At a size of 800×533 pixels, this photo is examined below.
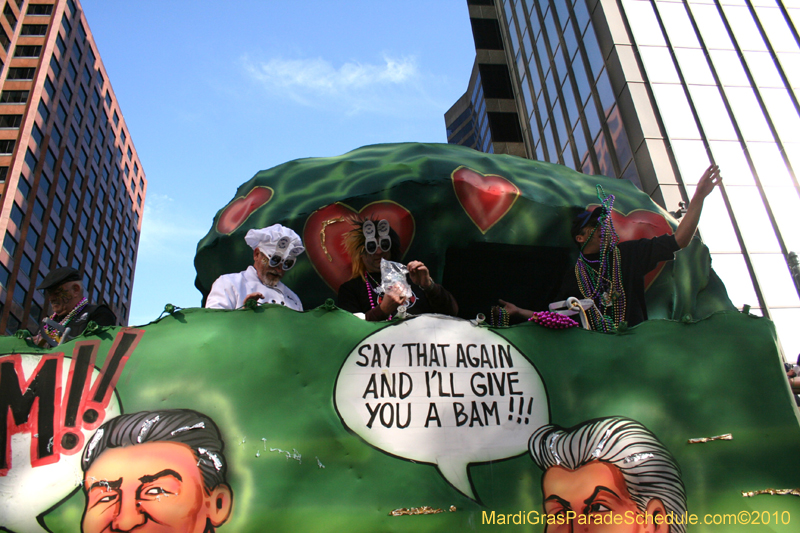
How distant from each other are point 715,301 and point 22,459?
663 centimetres

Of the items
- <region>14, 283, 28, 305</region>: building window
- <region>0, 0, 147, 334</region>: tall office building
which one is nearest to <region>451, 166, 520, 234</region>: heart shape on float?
<region>0, 0, 147, 334</region>: tall office building

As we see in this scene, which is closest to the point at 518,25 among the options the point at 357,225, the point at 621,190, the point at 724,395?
A: the point at 621,190

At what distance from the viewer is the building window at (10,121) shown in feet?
127

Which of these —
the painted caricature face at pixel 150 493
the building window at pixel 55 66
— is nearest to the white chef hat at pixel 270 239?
the painted caricature face at pixel 150 493

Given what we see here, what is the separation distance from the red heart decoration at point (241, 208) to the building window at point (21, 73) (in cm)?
4463

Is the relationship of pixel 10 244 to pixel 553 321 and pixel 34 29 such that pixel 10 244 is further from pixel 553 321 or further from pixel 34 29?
pixel 553 321

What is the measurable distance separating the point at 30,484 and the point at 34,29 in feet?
168

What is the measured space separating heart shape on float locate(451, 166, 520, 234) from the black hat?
11.8ft

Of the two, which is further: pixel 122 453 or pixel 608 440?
pixel 608 440

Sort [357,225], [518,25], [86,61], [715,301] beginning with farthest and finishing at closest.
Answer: [86,61] → [518,25] → [715,301] → [357,225]

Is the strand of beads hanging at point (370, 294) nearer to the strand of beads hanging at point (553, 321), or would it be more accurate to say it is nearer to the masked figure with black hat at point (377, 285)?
the masked figure with black hat at point (377, 285)

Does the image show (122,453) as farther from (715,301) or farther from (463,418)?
(715,301)

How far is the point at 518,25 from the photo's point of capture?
2267 cm

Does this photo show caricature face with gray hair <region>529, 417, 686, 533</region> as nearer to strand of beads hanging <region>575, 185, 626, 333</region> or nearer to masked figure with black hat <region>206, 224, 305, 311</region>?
strand of beads hanging <region>575, 185, 626, 333</region>
